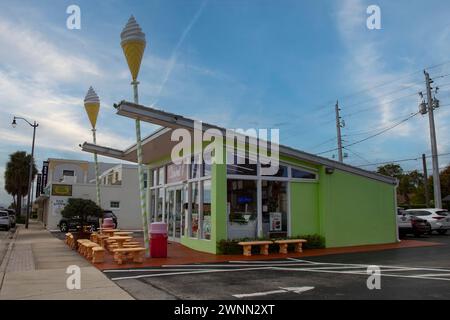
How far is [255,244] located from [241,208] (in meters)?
1.43

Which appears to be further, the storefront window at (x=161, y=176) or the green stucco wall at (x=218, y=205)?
the storefront window at (x=161, y=176)

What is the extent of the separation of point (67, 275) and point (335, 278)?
5.65 meters

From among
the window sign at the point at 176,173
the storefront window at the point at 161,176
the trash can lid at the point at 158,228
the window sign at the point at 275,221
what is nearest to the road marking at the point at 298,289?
the trash can lid at the point at 158,228

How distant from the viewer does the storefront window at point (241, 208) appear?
13.6 metres

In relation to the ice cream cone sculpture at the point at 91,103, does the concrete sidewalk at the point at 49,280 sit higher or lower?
lower

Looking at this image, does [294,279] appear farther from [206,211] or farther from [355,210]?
[355,210]

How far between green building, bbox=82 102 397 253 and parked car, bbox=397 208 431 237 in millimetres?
3357

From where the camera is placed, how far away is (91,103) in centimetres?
1777

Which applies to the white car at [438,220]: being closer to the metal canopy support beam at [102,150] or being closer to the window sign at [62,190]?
the metal canopy support beam at [102,150]

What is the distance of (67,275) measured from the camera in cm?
909

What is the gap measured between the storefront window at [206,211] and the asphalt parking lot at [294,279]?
280 centimetres

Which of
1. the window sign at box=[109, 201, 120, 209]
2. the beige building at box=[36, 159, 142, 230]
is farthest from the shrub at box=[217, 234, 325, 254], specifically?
the window sign at box=[109, 201, 120, 209]

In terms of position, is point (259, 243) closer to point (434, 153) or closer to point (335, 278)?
point (335, 278)

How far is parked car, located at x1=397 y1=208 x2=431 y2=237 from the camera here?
776 inches
